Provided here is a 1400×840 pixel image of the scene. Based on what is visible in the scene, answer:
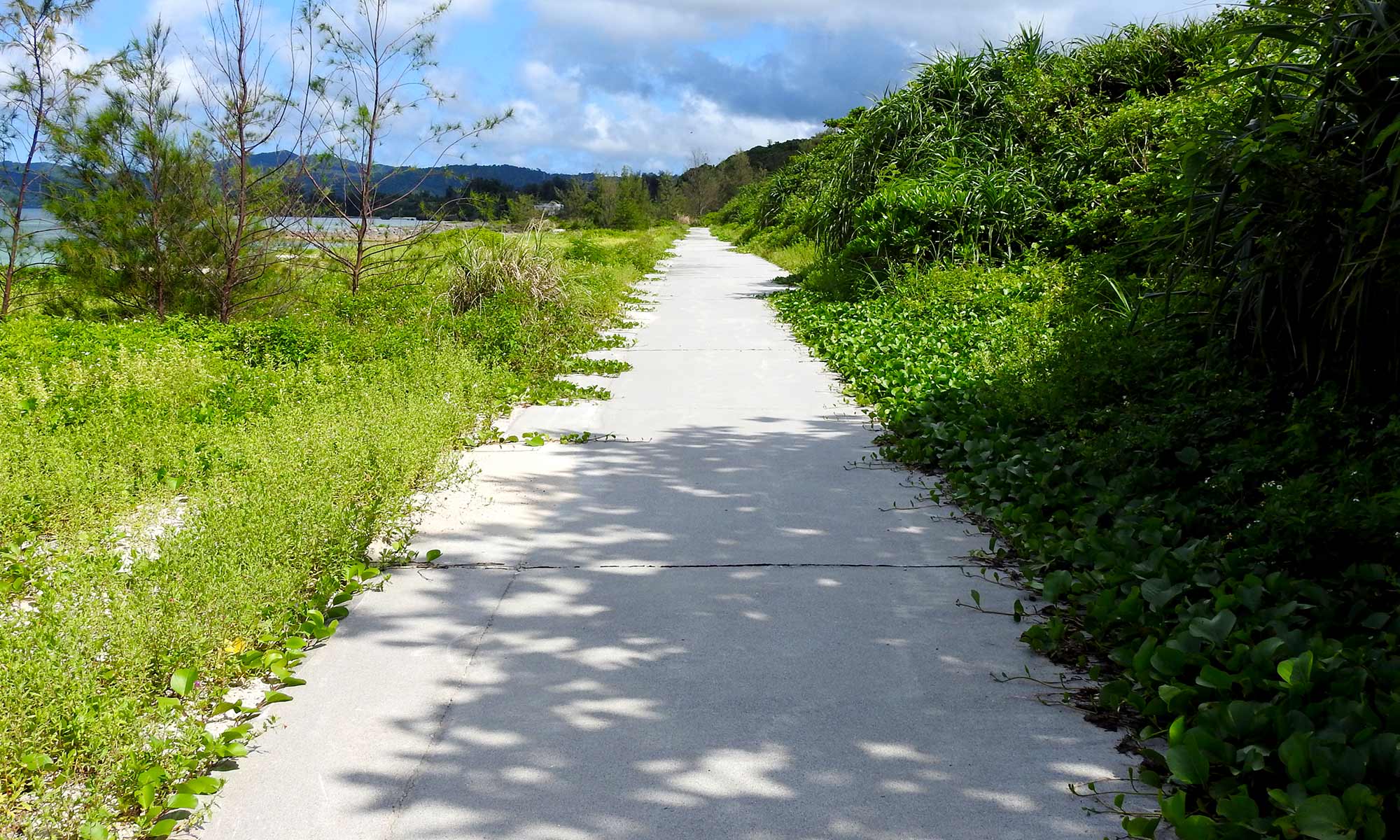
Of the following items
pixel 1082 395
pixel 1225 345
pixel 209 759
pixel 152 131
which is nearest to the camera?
pixel 209 759

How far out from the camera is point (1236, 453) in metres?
4.54

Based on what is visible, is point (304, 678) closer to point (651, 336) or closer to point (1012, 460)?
point (1012, 460)

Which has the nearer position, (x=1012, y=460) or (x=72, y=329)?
(x=1012, y=460)

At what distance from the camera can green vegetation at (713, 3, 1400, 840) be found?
2680 millimetres

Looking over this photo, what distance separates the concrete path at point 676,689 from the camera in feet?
8.74

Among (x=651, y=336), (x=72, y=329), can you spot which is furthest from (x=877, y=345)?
(x=72, y=329)

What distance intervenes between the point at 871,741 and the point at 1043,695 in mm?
676

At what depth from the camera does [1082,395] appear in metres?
6.08

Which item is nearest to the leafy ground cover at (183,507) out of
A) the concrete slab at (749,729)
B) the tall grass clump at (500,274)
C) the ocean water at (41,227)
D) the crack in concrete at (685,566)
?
the crack in concrete at (685,566)

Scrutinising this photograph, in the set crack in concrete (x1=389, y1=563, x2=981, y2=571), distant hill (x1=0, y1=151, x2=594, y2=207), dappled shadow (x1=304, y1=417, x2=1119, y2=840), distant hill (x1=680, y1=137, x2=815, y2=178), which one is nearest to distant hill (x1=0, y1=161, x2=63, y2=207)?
distant hill (x1=0, y1=151, x2=594, y2=207)

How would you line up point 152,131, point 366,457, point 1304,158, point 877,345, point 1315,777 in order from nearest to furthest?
point 1315,777 < point 1304,158 < point 366,457 < point 877,345 < point 152,131

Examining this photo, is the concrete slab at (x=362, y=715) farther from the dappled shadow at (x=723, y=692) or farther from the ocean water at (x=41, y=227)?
the ocean water at (x=41, y=227)

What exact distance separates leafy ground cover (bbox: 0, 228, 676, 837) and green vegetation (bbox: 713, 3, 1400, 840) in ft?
8.78

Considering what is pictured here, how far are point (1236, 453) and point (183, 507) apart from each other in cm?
515
